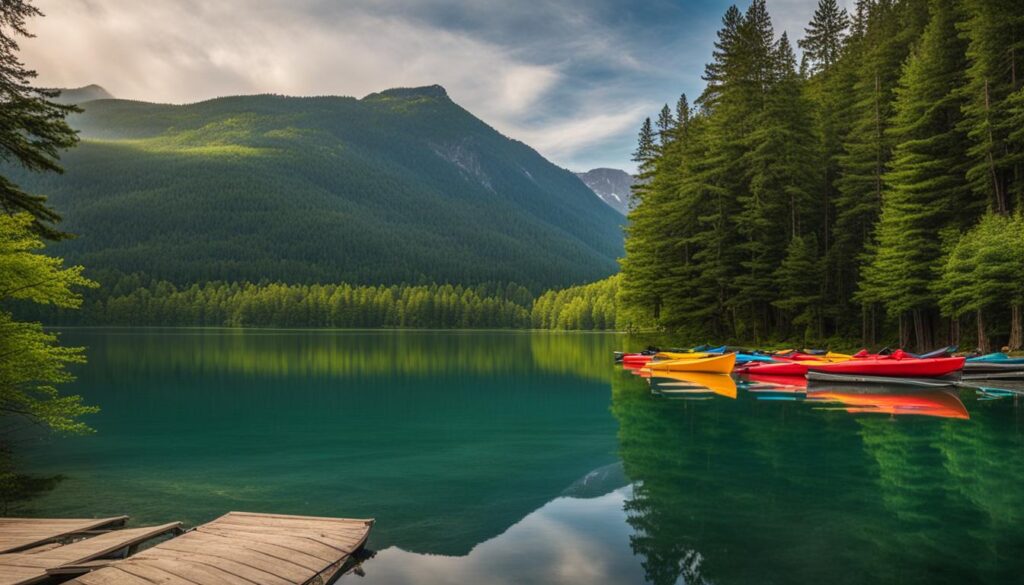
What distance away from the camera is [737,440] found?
691 inches

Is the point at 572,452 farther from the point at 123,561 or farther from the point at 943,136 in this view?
the point at 943,136

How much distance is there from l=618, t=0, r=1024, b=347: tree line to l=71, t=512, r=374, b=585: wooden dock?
106ft

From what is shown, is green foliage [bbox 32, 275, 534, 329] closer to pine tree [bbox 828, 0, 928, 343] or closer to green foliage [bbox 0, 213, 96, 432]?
pine tree [bbox 828, 0, 928, 343]

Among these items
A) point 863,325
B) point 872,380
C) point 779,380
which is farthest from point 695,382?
point 863,325

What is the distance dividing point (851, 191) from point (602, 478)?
3967 cm

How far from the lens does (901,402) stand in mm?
24781

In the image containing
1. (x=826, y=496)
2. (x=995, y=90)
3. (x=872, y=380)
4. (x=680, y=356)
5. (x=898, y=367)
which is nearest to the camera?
(x=826, y=496)

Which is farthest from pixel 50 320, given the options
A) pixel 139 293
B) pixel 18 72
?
pixel 18 72

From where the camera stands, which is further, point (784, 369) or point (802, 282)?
point (802, 282)

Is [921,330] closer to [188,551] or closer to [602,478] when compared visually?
[602,478]

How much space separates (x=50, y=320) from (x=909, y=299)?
20438cm

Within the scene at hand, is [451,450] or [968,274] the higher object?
[968,274]

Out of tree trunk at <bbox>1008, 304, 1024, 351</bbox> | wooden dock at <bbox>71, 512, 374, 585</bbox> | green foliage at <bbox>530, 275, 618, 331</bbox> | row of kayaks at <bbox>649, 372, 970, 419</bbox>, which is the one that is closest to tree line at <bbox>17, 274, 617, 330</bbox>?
green foliage at <bbox>530, 275, 618, 331</bbox>

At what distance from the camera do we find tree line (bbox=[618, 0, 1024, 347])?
115 ft
